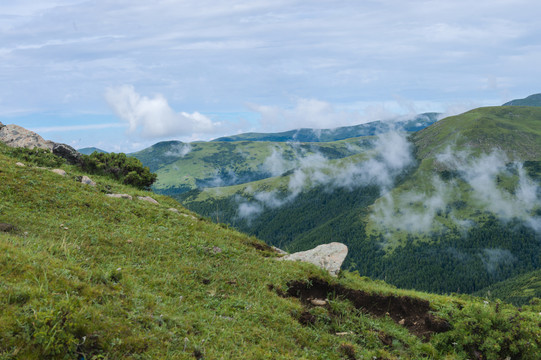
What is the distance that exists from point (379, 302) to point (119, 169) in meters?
25.3

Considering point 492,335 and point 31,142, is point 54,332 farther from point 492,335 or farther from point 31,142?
point 31,142

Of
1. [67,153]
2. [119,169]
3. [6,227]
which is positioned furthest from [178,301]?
[67,153]

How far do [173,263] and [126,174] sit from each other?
19.0m

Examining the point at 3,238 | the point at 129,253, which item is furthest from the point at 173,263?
the point at 3,238

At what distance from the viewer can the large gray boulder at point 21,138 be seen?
31.1 metres

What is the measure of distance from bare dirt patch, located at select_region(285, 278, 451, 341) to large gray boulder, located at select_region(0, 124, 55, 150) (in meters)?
29.4

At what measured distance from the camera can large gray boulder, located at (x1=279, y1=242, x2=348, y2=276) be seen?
1759 cm

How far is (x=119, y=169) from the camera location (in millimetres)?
29766

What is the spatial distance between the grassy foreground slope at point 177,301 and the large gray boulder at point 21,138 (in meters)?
12.2

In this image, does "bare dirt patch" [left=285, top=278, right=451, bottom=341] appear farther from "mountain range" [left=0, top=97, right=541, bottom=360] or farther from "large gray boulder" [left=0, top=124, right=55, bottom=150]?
"large gray boulder" [left=0, top=124, right=55, bottom=150]

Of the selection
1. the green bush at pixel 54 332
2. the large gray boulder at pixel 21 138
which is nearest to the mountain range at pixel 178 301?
the green bush at pixel 54 332

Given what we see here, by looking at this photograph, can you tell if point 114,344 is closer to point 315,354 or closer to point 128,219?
point 315,354

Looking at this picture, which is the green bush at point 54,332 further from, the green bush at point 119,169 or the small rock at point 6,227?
the green bush at point 119,169

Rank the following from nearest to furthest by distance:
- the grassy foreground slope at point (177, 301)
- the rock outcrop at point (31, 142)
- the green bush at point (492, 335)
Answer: the grassy foreground slope at point (177, 301) → the green bush at point (492, 335) → the rock outcrop at point (31, 142)
